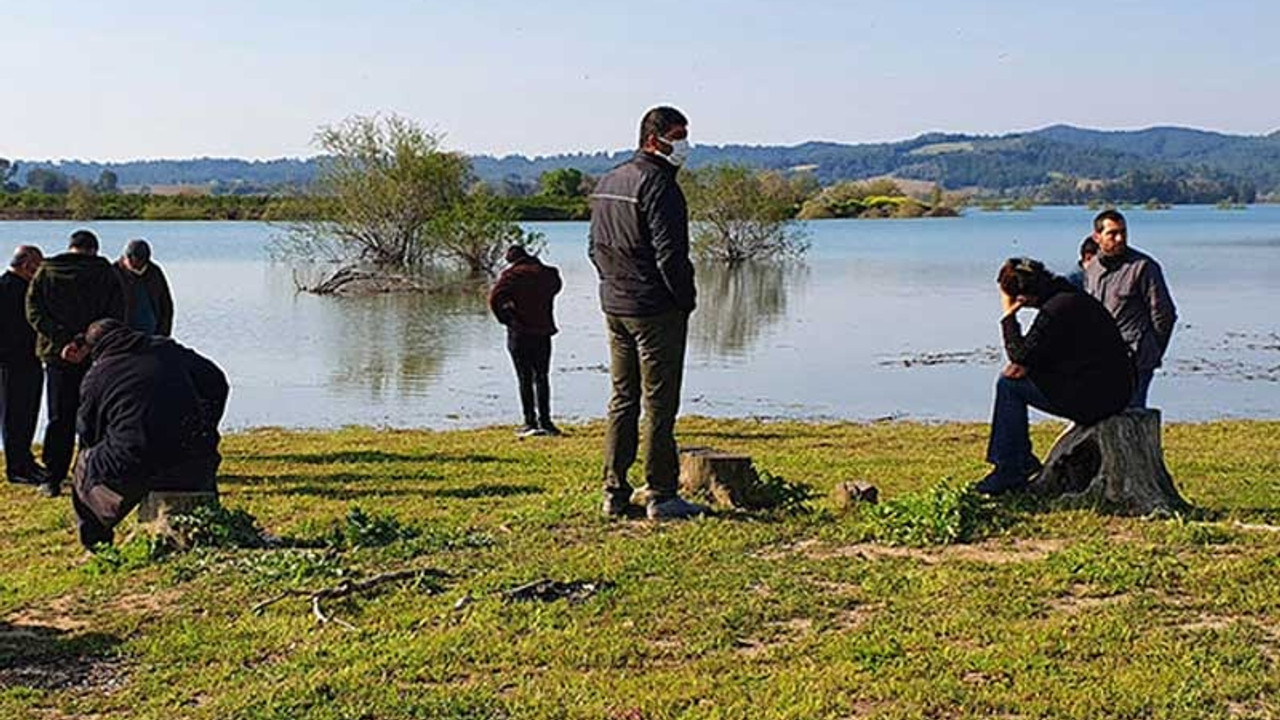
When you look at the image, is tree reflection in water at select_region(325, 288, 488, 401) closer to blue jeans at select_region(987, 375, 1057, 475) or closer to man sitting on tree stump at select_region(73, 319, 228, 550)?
man sitting on tree stump at select_region(73, 319, 228, 550)

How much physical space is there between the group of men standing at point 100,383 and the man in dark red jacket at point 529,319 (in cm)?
319

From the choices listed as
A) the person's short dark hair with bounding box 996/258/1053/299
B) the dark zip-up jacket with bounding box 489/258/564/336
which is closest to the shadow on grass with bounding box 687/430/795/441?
the dark zip-up jacket with bounding box 489/258/564/336

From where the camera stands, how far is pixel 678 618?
5652 mm

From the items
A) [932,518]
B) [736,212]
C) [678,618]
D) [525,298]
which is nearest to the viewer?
[678,618]

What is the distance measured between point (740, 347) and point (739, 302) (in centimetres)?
1019

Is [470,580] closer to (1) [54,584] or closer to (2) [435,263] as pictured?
(1) [54,584]

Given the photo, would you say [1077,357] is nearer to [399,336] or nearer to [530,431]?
[530,431]

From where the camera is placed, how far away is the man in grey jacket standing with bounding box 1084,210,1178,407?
30.6ft

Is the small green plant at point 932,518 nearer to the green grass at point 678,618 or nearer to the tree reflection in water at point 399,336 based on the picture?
the green grass at point 678,618

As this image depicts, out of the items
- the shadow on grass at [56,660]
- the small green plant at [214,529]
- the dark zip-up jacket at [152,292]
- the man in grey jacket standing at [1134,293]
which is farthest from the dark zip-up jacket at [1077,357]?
the dark zip-up jacket at [152,292]

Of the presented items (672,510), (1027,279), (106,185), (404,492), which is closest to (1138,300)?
(1027,279)

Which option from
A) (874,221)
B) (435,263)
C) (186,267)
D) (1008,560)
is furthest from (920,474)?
(874,221)

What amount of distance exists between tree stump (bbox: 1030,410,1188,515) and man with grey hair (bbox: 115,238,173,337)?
6.77m

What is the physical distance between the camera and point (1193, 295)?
118ft
